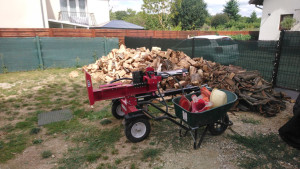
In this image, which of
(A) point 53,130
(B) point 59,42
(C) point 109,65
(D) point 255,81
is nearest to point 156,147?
(A) point 53,130

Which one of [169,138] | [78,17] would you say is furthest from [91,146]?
[78,17]

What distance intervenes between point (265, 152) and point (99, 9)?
75.7 feet

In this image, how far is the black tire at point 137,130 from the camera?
12.3 ft

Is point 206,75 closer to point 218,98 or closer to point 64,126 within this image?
point 218,98

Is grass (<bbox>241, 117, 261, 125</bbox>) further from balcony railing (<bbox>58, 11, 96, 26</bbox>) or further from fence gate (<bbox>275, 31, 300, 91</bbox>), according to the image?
balcony railing (<bbox>58, 11, 96, 26</bbox>)

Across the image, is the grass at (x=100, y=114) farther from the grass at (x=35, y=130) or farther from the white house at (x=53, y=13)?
the white house at (x=53, y=13)

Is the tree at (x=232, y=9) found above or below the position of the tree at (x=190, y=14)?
above

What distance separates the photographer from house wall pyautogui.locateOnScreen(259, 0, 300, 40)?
45.4ft

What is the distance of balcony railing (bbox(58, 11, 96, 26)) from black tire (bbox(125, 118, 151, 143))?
19.1 meters

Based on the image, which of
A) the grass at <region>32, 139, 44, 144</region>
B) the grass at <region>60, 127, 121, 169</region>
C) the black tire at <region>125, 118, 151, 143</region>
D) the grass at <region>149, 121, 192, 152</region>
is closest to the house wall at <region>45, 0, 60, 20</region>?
the grass at <region>32, 139, 44, 144</region>

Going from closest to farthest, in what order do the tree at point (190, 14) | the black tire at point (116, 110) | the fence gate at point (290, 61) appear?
the black tire at point (116, 110) → the fence gate at point (290, 61) → the tree at point (190, 14)

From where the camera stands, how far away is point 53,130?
14.7ft

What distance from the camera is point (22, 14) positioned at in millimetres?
14719

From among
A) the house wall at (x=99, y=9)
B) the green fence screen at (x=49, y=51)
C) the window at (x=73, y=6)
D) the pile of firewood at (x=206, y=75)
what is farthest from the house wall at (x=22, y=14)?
the pile of firewood at (x=206, y=75)
